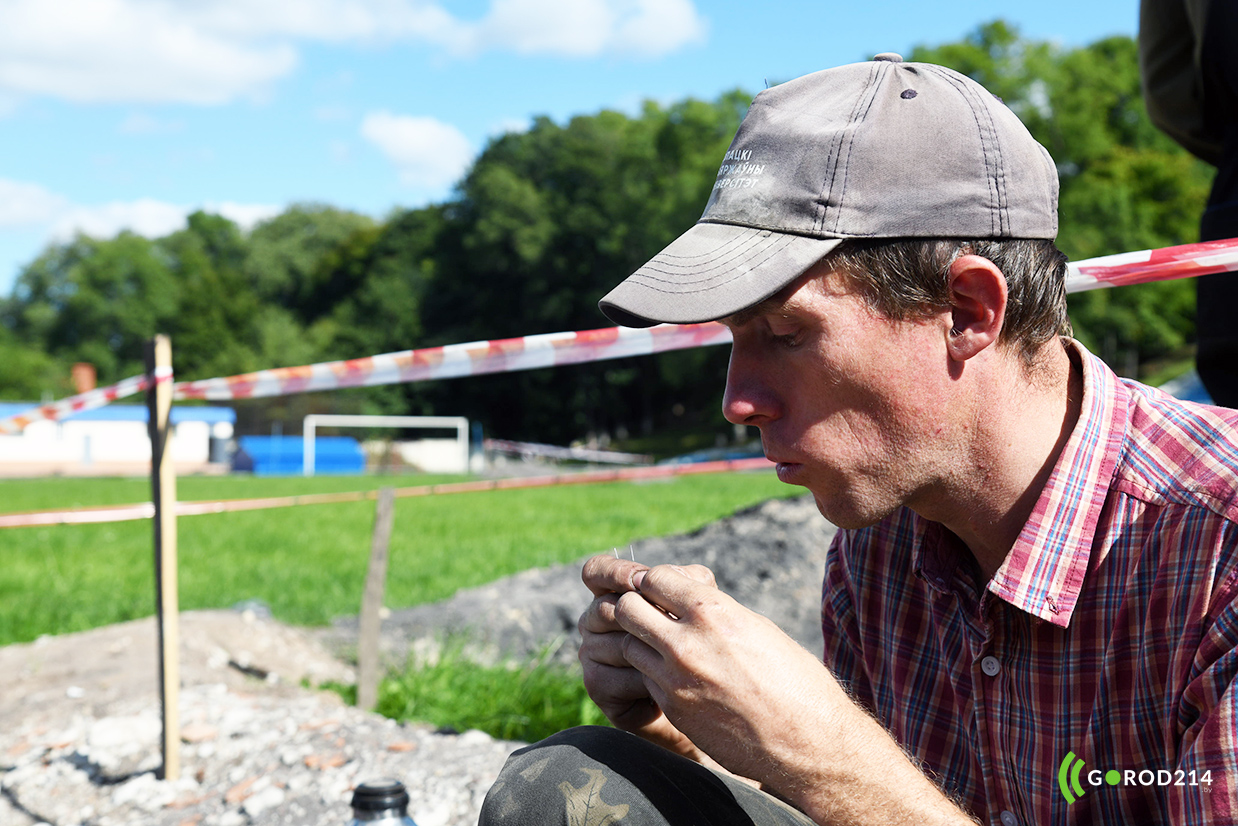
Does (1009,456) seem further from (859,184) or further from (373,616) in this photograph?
(373,616)

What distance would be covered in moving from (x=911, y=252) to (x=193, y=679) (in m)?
4.51

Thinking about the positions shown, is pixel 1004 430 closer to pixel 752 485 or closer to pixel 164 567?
pixel 164 567

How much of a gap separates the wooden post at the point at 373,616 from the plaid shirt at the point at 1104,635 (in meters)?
3.37

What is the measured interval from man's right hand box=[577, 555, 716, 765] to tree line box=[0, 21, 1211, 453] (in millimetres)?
35682

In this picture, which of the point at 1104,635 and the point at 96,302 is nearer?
the point at 1104,635

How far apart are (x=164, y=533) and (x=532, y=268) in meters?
59.7

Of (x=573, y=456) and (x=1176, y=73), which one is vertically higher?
(x=1176, y=73)

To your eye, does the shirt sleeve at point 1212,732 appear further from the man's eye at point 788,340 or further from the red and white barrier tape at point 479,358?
the red and white barrier tape at point 479,358

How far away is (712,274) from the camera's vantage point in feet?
5.03

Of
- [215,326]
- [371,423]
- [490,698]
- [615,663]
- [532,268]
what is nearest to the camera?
[615,663]

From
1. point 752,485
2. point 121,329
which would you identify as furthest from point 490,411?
point 752,485

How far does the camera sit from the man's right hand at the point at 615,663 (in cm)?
153

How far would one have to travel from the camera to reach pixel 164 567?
3.46 m

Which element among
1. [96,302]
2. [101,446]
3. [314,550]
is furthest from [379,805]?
[96,302]
